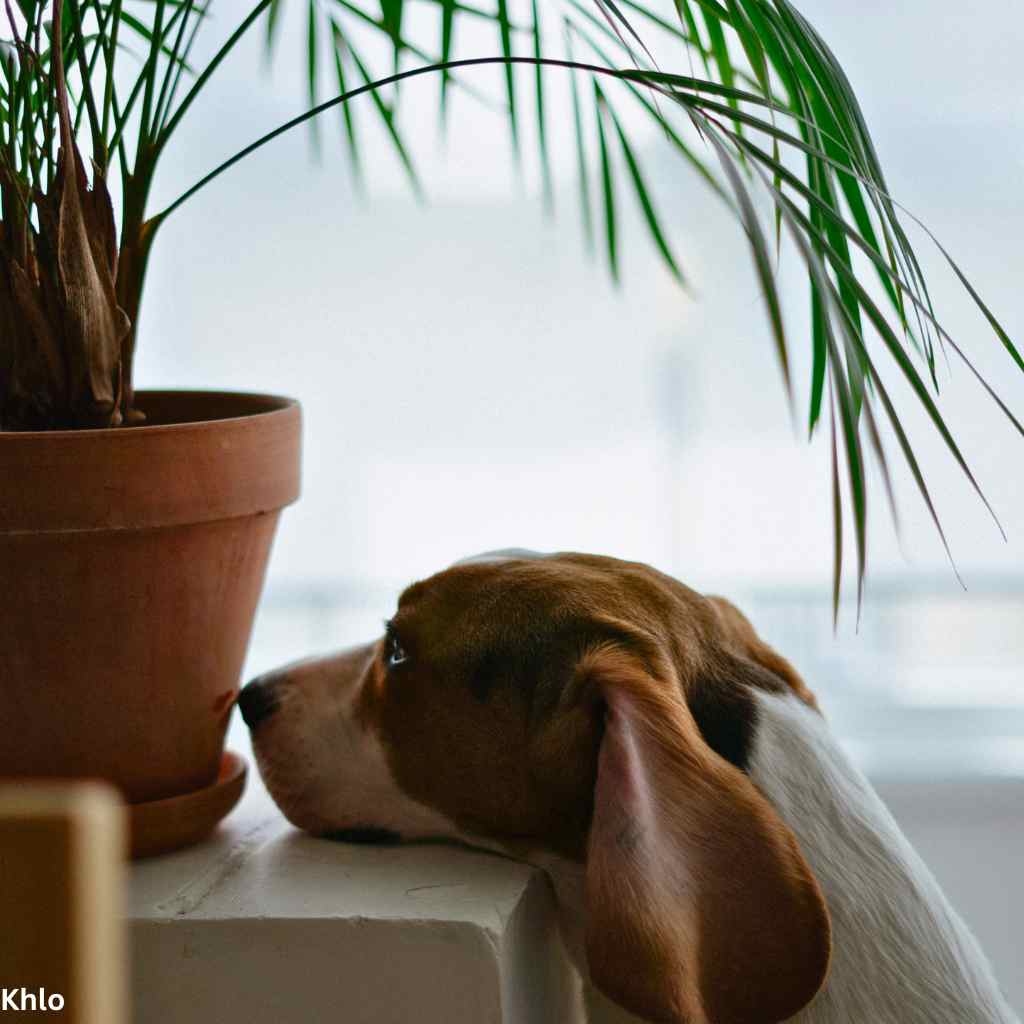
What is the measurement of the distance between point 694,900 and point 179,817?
1.29 ft

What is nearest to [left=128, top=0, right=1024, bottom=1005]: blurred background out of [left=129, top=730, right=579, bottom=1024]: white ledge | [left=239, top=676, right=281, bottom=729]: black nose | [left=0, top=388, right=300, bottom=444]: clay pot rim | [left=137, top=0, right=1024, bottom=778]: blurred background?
[left=137, top=0, right=1024, bottom=778]: blurred background

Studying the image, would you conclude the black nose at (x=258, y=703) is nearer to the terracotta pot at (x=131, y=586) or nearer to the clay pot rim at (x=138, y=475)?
the terracotta pot at (x=131, y=586)

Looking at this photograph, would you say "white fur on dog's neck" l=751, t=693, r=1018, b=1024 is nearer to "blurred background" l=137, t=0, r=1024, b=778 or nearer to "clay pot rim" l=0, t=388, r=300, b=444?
"clay pot rim" l=0, t=388, r=300, b=444

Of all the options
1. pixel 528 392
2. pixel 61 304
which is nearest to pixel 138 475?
pixel 61 304

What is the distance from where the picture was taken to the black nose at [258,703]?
102 cm

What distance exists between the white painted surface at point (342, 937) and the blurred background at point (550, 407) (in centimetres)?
121

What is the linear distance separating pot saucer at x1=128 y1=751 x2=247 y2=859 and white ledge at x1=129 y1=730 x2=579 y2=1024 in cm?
4

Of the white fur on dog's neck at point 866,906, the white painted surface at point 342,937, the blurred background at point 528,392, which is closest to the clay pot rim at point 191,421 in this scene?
the white painted surface at point 342,937

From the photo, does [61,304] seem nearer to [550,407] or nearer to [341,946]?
[341,946]

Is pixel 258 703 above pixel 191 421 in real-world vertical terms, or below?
below

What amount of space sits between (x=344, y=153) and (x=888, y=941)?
1635 millimetres

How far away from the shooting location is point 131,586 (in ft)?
2.92

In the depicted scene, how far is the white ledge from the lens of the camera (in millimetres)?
828

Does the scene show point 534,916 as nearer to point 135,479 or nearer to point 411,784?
point 411,784
